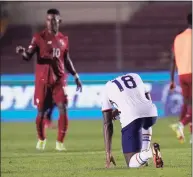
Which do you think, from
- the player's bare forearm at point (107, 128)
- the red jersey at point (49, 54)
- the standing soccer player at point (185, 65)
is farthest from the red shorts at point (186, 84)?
the player's bare forearm at point (107, 128)

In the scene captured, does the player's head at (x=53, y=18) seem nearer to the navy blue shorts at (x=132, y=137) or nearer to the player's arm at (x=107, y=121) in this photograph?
the player's arm at (x=107, y=121)

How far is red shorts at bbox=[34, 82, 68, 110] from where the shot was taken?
14.2 metres

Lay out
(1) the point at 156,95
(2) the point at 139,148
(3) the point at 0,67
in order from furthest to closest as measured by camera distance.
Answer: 1. (3) the point at 0,67
2. (1) the point at 156,95
3. (2) the point at 139,148

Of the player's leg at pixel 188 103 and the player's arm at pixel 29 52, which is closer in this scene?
the player's arm at pixel 29 52

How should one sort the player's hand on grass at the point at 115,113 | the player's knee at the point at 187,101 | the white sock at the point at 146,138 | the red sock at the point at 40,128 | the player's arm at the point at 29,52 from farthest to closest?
the player's knee at the point at 187,101 → the red sock at the point at 40,128 → the player's arm at the point at 29,52 → the white sock at the point at 146,138 → the player's hand on grass at the point at 115,113

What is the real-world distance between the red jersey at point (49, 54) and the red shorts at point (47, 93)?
0.30ft

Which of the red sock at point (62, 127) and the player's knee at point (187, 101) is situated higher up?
the player's knee at point (187, 101)

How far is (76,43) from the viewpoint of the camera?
1065 inches

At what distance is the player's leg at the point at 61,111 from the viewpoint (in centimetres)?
1401

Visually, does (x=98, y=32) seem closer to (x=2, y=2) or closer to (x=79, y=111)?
(x=2, y=2)

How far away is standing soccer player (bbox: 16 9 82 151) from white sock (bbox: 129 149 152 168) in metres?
4.01

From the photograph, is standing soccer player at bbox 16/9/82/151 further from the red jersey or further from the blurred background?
the blurred background

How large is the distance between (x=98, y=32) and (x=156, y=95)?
5.47 meters

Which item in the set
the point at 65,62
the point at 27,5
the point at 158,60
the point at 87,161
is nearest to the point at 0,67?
the point at 27,5
